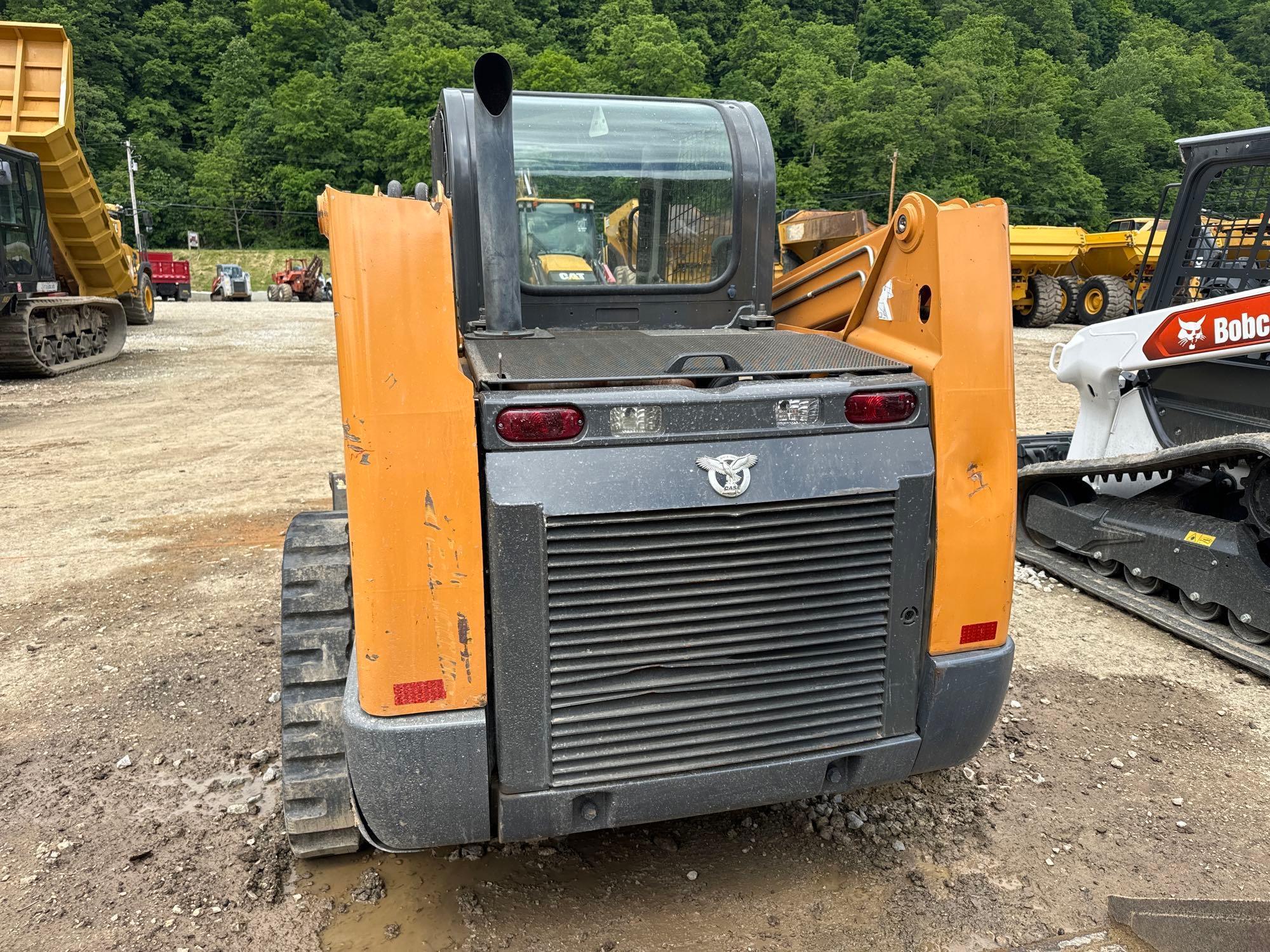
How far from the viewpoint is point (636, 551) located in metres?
2.17

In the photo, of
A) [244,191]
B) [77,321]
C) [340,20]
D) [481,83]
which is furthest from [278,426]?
[340,20]

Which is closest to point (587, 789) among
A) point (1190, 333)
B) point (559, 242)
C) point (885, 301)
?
point (885, 301)

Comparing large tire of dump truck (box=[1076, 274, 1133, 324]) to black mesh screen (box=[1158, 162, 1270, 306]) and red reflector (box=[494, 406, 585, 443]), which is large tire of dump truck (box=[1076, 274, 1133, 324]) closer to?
black mesh screen (box=[1158, 162, 1270, 306])

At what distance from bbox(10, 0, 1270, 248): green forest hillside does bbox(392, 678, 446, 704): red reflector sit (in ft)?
194

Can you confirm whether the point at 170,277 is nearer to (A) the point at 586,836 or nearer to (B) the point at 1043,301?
(B) the point at 1043,301

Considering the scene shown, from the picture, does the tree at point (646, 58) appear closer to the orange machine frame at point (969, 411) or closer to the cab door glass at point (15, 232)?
the cab door glass at point (15, 232)

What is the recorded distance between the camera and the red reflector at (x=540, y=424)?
2.11 m

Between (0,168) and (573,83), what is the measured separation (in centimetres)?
7077

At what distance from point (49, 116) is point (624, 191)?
42.0 feet

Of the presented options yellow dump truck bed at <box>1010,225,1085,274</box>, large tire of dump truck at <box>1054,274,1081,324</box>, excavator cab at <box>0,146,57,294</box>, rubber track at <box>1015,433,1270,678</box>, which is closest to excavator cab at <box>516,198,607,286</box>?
rubber track at <box>1015,433,1270,678</box>

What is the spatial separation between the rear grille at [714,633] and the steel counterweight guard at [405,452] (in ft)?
0.81

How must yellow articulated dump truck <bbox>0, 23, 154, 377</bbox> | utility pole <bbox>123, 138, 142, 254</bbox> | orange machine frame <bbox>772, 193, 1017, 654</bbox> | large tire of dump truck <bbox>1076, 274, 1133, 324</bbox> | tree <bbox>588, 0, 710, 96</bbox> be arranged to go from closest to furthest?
orange machine frame <bbox>772, 193, 1017, 654</bbox> < yellow articulated dump truck <bbox>0, 23, 154, 377</bbox> < large tire of dump truck <bbox>1076, 274, 1133, 324</bbox> < utility pole <bbox>123, 138, 142, 254</bbox> < tree <bbox>588, 0, 710, 96</bbox>

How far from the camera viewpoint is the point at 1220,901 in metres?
2.67

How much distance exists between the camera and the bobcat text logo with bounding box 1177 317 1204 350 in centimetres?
475
